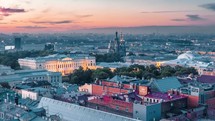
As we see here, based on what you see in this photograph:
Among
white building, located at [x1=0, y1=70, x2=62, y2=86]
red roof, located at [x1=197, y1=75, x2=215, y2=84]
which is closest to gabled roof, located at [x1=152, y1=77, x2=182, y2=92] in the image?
red roof, located at [x1=197, y1=75, x2=215, y2=84]

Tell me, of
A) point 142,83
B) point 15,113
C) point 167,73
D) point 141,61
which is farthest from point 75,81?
point 141,61

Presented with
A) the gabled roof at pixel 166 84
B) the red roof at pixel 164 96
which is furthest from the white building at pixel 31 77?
the red roof at pixel 164 96

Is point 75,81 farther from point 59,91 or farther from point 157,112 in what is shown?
point 157,112

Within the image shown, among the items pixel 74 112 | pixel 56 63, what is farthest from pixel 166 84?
pixel 56 63

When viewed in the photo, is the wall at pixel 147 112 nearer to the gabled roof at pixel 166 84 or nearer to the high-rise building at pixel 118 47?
the gabled roof at pixel 166 84

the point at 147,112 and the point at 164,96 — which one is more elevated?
the point at 164,96

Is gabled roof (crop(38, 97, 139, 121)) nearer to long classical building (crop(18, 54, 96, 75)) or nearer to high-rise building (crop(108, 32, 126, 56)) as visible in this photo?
long classical building (crop(18, 54, 96, 75))

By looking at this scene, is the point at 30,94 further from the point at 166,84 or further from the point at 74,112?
the point at 166,84
